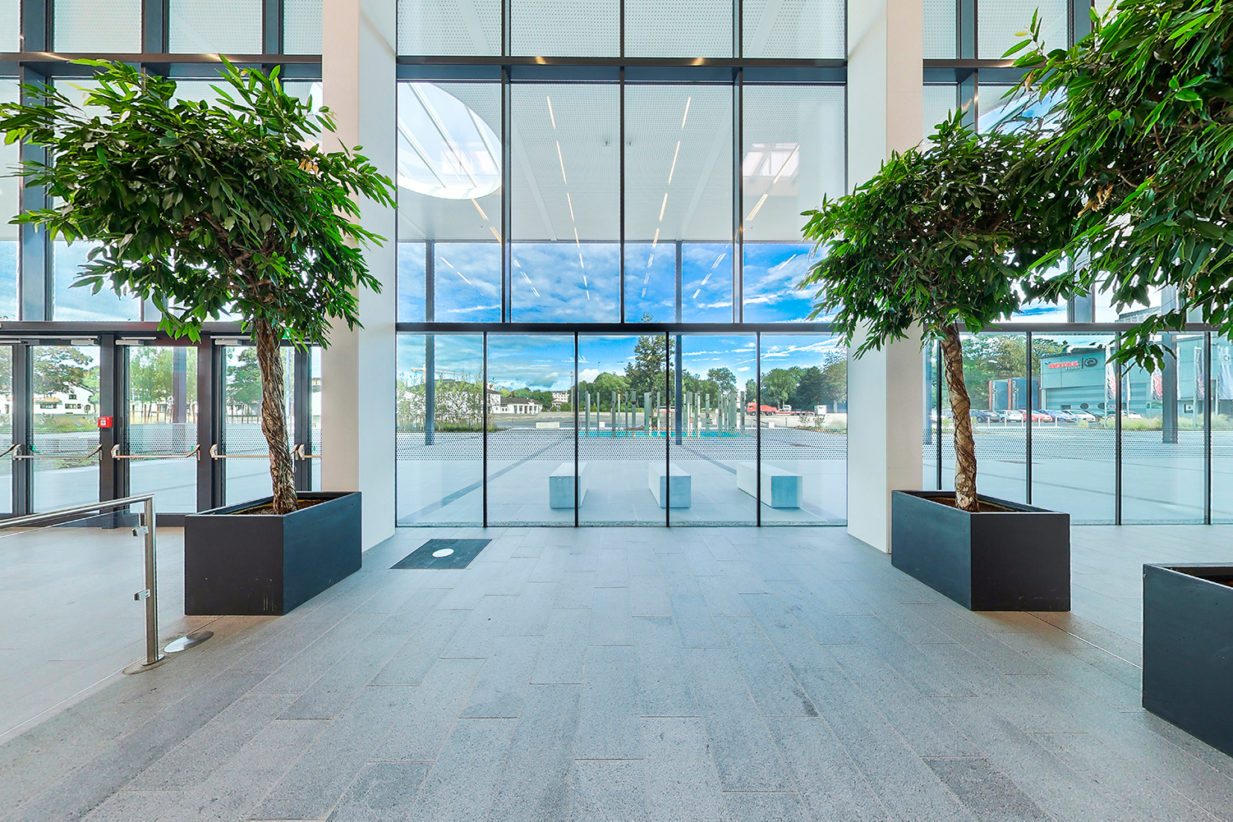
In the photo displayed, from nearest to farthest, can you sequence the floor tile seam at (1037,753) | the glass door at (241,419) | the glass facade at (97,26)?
1. the floor tile seam at (1037,753)
2. the glass facade at (97,26)
3. the glass door at (241,419)

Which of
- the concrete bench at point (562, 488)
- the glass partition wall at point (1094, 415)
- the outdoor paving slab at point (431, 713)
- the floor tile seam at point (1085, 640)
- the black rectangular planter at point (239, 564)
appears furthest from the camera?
the concrete bench at point (562, 488)

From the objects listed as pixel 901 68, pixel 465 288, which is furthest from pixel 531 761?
pixel 901 68

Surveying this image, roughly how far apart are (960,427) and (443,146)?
6625mm

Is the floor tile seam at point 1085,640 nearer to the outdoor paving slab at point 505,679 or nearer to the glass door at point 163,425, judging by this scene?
the outdoor paving slab at point 505,679

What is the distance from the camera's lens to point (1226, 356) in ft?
19.8

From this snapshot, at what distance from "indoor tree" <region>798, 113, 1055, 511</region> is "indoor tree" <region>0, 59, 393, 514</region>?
384 cm

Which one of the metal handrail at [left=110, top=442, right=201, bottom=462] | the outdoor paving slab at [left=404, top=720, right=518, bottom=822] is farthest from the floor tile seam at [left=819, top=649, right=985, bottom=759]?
the metal handrail at [left=110, top=442, right=201, bottom=462]

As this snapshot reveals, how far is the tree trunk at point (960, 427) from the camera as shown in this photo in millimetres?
3764

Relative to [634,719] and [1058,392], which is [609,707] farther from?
[1058,392]

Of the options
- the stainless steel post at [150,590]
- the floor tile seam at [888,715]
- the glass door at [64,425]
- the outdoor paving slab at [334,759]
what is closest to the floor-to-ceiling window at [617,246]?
the stainless steel post at [150,590]

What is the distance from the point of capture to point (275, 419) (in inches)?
149

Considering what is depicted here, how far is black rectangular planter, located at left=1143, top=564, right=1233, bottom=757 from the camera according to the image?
194cm

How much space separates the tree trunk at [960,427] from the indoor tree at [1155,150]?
1395 mm

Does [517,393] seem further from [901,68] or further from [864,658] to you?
[901,68]
